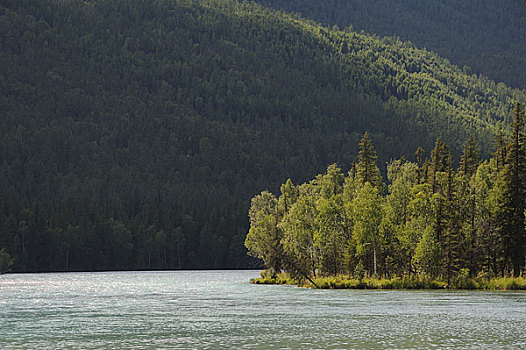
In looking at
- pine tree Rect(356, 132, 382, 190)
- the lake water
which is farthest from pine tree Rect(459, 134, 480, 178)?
the lake water

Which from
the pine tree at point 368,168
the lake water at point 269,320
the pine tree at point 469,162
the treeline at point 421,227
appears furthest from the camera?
the pine tree at point 469,162

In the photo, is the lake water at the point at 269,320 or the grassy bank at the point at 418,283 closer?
the lake water at the point at 269,320

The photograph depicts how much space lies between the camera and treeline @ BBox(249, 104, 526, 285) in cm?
11931

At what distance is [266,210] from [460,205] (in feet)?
128

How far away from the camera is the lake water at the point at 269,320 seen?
61969 mm

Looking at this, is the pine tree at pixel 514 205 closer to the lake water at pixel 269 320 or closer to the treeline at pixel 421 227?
the treeline at pixel 421 227

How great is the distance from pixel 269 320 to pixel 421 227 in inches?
1849

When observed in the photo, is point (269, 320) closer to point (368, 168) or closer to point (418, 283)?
point (418, 283)

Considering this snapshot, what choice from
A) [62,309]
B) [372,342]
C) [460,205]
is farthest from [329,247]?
[372,342]

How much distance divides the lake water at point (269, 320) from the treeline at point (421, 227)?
8844mm

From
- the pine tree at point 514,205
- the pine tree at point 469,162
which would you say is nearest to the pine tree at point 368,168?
the pine tree at point 469,162

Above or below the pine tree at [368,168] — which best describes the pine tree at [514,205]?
below

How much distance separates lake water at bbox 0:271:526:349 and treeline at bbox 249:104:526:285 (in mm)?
8844

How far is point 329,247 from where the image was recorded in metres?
127
